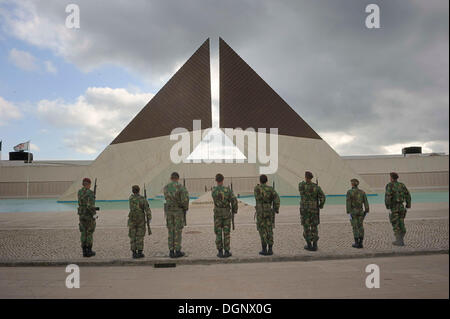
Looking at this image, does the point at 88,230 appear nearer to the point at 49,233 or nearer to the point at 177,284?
the point at 177,284

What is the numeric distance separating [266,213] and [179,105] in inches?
549

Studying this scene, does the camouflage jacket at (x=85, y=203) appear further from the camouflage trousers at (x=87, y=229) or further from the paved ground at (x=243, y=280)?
the paved ground at (x=243, y=280)

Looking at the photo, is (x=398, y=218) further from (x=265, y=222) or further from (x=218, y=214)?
(x=218, y=214)

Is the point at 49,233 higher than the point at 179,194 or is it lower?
lower

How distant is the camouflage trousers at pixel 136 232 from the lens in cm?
462

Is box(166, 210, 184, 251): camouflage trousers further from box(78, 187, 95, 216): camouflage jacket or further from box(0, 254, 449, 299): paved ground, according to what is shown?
box(78, 187, 95, 216): camouflage jacket

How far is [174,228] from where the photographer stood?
15.2 feet

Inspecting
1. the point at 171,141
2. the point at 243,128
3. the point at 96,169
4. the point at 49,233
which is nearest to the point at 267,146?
the point at 243,128

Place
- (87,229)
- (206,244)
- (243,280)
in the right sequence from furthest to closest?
(206,244) < (87,229) < (243,280)

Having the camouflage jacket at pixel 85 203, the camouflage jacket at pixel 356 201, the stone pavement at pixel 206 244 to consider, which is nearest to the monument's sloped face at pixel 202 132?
the stone pavement at pixel 206 244

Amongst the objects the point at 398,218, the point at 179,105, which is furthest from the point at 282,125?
the point at 398,218
